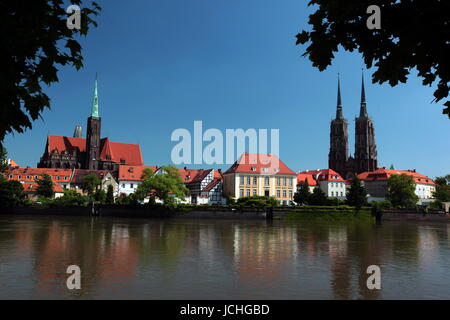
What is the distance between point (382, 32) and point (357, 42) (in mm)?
305

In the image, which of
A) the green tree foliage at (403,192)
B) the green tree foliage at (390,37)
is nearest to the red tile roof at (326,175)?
the green tree foliage at (403,192)

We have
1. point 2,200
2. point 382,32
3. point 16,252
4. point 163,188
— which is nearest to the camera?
point 382,32

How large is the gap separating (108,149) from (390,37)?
12104 centimetres

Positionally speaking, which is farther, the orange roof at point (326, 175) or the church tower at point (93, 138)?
the church tower at point (93, 138)

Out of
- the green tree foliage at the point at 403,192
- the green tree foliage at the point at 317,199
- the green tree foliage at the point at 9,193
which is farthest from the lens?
the green tree foliage at the point at 403,192

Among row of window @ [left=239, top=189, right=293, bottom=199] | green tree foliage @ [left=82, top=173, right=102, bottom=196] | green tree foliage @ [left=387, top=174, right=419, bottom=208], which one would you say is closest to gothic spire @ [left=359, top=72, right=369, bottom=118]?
green tree foliage @ [left=387, top=174, right=419, bottom=208]

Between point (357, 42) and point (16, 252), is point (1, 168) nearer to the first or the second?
point (16, 252)

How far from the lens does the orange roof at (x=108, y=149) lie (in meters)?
120

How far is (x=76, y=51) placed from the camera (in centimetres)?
594

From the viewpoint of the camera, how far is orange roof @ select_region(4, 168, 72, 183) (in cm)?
9978

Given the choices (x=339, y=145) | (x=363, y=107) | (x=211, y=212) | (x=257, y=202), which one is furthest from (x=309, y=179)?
(x=363, y=107)

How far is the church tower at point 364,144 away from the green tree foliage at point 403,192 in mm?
51213

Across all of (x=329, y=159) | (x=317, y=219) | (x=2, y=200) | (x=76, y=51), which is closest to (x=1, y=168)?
(x=2, y=200)

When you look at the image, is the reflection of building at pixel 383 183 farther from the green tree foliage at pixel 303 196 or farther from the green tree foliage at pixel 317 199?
the green tree foliage at pixel 317 199
